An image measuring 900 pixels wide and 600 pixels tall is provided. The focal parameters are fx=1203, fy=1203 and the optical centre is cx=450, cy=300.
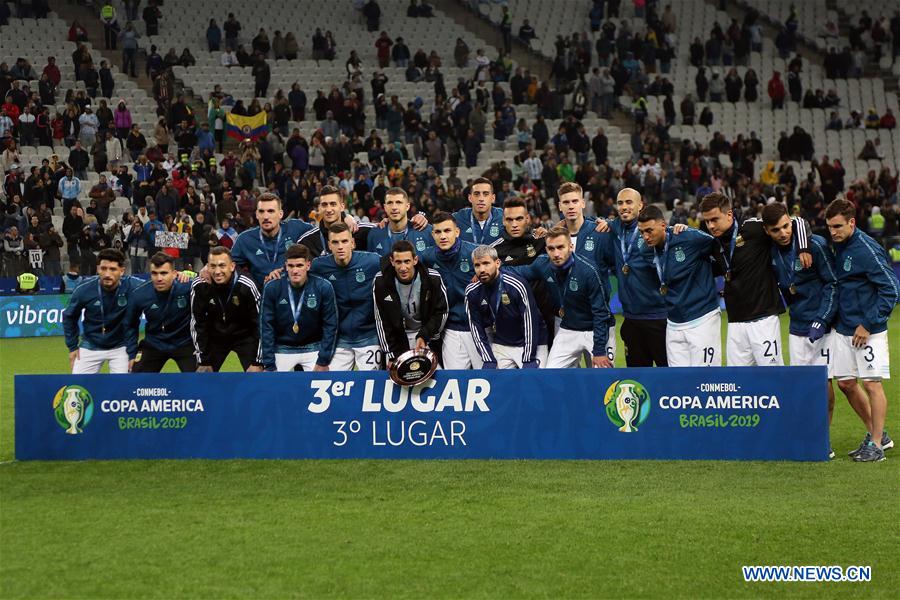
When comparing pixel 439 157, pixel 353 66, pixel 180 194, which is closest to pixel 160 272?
pixel 180 194

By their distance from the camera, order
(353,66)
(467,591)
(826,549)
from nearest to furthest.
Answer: (467,591), (826,549), (353,66)

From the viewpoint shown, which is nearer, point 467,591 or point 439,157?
point 467,591

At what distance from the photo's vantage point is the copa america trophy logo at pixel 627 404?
1074 centimetres

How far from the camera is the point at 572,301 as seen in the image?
12023 mm

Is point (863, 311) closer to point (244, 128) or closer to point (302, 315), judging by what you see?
point (302, 315)

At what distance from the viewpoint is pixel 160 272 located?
12.7 meters

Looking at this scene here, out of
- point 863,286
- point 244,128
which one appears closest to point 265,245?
point 863,286

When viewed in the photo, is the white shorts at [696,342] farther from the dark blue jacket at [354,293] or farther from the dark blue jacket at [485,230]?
the dark blue jacket at [354,293]

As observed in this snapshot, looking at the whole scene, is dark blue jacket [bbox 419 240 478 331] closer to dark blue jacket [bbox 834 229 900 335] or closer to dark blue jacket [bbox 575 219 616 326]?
dark blue jacket [bbox 575 219 616 326]

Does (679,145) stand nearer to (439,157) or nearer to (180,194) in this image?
A: (439,157)

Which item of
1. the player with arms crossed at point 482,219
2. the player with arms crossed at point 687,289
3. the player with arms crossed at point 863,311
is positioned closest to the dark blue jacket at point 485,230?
the player with arms crossed at point 482,219

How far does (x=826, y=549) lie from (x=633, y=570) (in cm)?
138

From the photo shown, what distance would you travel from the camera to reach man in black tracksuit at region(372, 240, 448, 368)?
11.9m

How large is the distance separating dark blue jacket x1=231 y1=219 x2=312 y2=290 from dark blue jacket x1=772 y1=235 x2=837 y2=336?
204 inches
